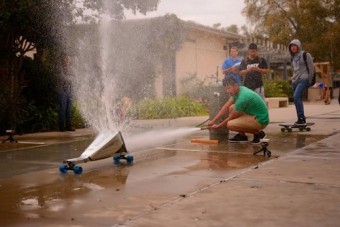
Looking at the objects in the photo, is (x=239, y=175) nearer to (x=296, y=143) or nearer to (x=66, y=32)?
(x=296, y=143)

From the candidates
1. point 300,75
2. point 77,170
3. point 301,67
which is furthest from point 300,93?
point 77,170

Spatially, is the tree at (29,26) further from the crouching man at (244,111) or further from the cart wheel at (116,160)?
the crouching man at (244,111)

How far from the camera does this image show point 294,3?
38312mm

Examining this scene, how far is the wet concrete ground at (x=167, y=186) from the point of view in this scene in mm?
4070

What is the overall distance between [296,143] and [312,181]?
3508 millimetres

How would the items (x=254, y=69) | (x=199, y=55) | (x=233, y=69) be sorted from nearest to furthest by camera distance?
(x=254, y=69)
(x=233, y=69)
(x=199, y=55)

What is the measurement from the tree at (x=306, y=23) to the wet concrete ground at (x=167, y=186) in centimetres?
2982

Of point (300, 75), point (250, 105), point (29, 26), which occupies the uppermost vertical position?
point (29, 26)

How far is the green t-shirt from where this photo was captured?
8.28 meters

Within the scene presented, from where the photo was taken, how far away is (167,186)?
523cm

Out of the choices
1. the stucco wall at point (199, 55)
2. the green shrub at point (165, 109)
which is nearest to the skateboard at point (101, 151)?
the green shrub at point (165, 109)

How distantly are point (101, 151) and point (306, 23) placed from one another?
33.2 m

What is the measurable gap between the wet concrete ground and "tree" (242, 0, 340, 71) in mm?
29821

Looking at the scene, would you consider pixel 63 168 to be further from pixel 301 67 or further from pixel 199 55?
pixel 199 55
